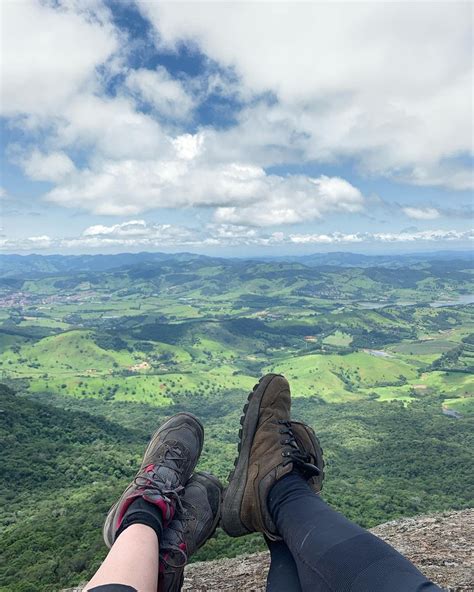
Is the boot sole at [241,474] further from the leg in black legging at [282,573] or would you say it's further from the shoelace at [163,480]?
the leg in black legging at [282,573]

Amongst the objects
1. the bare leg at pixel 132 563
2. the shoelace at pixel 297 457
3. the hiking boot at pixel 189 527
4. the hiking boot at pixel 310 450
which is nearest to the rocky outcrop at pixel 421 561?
the hiking boot at pixel 189 527

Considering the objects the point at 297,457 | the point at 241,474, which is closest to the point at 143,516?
the point at 241,474

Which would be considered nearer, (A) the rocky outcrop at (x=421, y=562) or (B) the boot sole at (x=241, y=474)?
(A) the rocky outcrop at (x=421, y=562)

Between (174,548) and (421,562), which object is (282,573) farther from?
(421,562)

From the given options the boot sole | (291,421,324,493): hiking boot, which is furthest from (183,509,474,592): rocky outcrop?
(291,421,324,493): hiking boot

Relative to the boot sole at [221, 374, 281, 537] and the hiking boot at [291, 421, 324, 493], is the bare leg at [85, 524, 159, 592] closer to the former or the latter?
the boot sole at [221, 374, 281, 537]

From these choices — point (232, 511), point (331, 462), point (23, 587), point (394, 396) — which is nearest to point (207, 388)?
point (394, 396)
